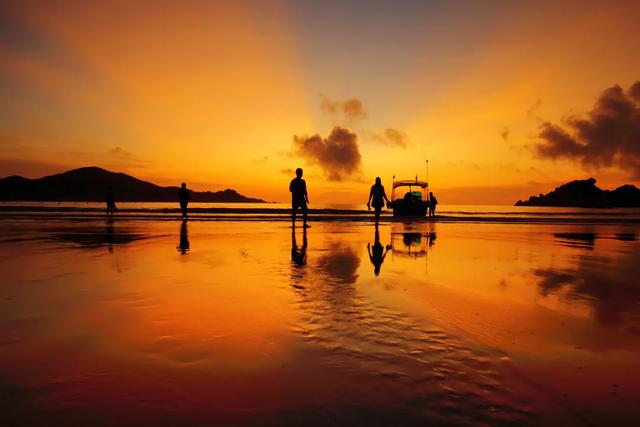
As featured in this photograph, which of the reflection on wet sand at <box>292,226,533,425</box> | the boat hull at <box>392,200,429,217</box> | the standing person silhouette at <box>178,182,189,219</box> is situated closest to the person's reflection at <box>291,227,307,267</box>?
the reflection on wet sand at <box>292,226,533,425</box>

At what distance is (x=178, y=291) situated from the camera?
5422mm

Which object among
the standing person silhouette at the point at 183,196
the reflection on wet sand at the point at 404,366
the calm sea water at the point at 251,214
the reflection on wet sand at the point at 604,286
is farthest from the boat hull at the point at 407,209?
the reflection on wet sand at the point at 404,366

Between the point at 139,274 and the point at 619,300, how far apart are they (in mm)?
7369

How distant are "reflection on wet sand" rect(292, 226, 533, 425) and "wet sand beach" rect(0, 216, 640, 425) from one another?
0.04 ft

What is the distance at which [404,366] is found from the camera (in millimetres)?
2908

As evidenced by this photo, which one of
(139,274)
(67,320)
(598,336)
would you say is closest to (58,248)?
(139,274)

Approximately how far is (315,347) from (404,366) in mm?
783

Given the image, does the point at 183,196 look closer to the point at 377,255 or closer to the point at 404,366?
the point at 377,255

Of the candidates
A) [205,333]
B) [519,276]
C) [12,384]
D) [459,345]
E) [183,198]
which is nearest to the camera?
[12,384]

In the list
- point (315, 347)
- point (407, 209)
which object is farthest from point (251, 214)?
point (315, 347)

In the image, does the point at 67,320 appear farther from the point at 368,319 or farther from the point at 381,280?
the point at 381,280

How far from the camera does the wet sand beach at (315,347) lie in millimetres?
2287

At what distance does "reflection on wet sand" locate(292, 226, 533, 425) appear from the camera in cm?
225

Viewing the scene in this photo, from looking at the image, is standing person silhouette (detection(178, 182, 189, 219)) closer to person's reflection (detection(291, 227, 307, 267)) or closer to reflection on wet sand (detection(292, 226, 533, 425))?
person's reflection (detection(291, 227, 307, 267))
